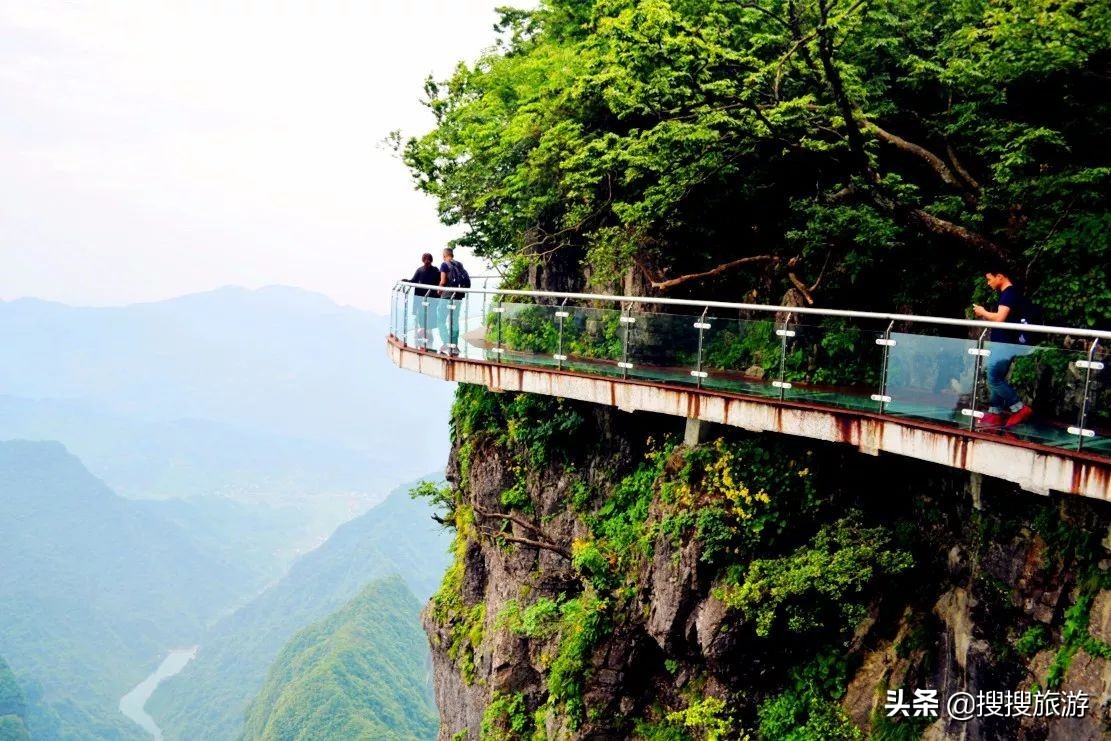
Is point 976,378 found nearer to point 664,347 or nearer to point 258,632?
point 664,347

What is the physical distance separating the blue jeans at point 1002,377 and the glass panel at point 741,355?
7.59 feet

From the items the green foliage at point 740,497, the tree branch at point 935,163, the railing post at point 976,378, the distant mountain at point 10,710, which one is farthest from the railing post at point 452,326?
the distant mountain at point 10,710

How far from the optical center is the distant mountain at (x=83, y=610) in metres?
127

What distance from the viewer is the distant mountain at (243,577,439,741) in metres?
85.2

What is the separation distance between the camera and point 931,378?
843cm

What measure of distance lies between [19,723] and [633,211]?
334 ft

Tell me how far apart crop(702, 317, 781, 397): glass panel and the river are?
143 m

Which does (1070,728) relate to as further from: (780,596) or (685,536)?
(685,536)

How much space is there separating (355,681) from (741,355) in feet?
306

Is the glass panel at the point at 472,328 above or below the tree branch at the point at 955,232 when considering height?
below

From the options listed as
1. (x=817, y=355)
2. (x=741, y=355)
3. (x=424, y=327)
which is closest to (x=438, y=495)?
(x=424, y=327)

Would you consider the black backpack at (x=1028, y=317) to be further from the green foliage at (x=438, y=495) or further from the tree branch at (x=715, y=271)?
the green foliage at (x=438, y=495)

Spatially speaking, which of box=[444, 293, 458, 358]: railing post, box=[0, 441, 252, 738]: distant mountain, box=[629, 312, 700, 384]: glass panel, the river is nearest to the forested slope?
box=[629, 312, 700, 384]: glass panel

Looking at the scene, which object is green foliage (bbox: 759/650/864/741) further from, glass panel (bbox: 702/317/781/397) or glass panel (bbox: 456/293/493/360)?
glass panel (bbox: 456/293/493/360)
